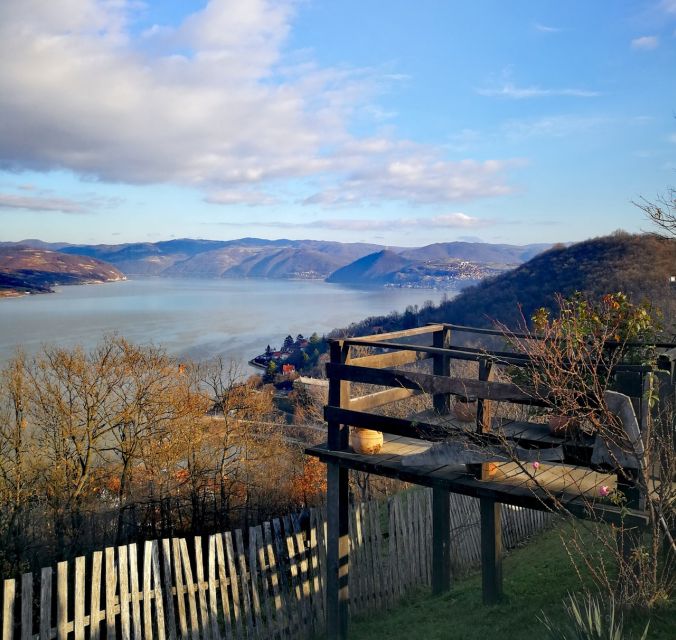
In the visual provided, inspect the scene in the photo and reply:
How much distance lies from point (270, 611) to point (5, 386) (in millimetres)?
15858

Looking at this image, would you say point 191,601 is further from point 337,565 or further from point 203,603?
point 337,565

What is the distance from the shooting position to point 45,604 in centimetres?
536

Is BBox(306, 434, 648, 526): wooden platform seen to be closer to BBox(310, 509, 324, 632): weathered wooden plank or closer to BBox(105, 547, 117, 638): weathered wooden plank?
BBox(310, 509, 324, 632): weathered wooden plank

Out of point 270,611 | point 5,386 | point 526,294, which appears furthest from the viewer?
point 526,294

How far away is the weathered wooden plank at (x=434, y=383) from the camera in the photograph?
5379 mm

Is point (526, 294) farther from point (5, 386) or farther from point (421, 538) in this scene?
point (421, 538)

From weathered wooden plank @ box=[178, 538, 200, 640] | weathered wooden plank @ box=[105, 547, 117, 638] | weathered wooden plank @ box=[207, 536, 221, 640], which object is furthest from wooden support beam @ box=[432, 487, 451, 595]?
weathered wooden plank @ box=[105, 547, 117, 638]

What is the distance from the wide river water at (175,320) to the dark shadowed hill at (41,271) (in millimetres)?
2258

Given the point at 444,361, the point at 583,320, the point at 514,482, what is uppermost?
the point at 583,320

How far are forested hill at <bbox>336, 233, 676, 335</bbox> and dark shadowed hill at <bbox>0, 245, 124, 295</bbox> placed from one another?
199 ft

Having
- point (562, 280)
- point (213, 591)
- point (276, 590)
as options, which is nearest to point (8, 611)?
point (213, 591)

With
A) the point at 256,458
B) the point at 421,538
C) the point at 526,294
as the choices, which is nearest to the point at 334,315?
the point at 526,294

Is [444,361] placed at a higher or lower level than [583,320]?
lower

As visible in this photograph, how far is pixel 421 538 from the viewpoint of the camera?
9.06 metres
